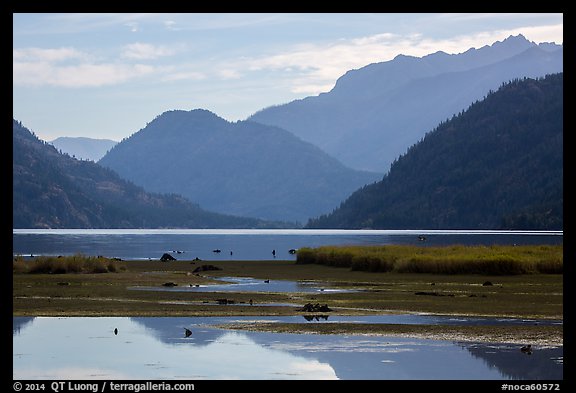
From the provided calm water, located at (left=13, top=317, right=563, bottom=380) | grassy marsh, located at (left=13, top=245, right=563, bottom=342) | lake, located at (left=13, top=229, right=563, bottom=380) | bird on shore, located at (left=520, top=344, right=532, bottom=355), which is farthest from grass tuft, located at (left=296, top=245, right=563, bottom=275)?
bird on shore, located at (left=520, top=344, right=532, bottom=355)

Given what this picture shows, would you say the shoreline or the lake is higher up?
the shoreline

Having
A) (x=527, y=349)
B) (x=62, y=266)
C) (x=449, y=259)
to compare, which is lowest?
(x=527, y=349)

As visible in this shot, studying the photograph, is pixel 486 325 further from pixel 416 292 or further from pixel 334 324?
pixel 416 292

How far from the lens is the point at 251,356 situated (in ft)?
133

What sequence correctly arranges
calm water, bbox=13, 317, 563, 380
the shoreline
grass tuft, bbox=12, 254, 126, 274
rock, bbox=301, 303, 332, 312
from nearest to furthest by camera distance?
calm water, bbox=13, 317, 563, 380, the shoreline, rock, bbox=301, 303, 332, 312, grass tuft, bbox=12, 254, 126, 274

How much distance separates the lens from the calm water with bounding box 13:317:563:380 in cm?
3638

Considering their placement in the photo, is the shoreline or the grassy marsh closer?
the shoreline

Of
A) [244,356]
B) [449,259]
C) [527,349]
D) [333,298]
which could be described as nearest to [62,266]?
[333,298]

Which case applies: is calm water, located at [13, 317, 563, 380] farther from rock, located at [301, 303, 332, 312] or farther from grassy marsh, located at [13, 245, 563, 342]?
rock, located at [301, 303, 332, 312]

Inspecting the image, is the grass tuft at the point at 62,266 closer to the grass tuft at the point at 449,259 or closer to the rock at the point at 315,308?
the grass tuft at the point at 449,259

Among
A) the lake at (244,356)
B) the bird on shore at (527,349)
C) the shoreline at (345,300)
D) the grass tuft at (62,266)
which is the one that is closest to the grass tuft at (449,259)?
the shoreline at (345,300)

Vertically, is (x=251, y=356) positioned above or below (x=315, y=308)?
below

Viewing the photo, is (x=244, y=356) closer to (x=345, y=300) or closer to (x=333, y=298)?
(x=345, y=300)
